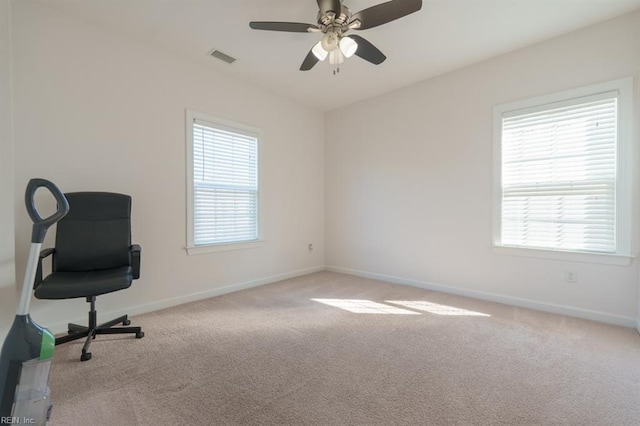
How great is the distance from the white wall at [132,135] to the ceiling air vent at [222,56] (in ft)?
0.98

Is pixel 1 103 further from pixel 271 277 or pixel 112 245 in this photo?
pixel 271 277

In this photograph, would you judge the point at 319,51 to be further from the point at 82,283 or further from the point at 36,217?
the point at 82,283

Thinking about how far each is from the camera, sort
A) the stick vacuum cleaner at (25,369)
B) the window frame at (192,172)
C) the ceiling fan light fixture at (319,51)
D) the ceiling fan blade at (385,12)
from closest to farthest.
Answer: the stick vacuum cleaner at (25,369)
the ceiling fan blade at (385,12)
the ceiling fan light fixture at (319,51)
the window frame at (192,172)

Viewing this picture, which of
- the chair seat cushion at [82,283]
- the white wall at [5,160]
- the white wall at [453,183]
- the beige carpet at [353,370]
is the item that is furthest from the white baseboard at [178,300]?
the white wall at [453,183]

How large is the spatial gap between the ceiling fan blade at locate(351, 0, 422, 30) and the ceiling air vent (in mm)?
1630

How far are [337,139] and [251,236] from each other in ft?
6.98

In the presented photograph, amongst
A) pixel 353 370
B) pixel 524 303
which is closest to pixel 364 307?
pixel 353 370

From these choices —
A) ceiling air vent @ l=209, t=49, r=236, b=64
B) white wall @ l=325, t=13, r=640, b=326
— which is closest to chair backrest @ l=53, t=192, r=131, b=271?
ceiling air vent @ l=209, t=49, r=236, b=64

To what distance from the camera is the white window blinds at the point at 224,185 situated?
3.30 meters

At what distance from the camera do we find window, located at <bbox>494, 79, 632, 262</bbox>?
254cm

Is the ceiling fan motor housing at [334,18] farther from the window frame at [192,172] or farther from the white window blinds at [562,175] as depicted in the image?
the white window blinds at [562,175]

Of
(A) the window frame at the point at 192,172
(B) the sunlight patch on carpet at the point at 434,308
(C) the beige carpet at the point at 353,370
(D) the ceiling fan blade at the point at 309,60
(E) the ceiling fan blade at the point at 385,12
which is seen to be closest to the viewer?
(C) the beige carpet at the point at 353,370

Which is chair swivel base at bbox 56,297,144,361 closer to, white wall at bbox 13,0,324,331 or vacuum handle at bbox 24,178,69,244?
white wall at bbox 13,0,324,331

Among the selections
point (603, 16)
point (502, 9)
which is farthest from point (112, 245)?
point (603, 16)
